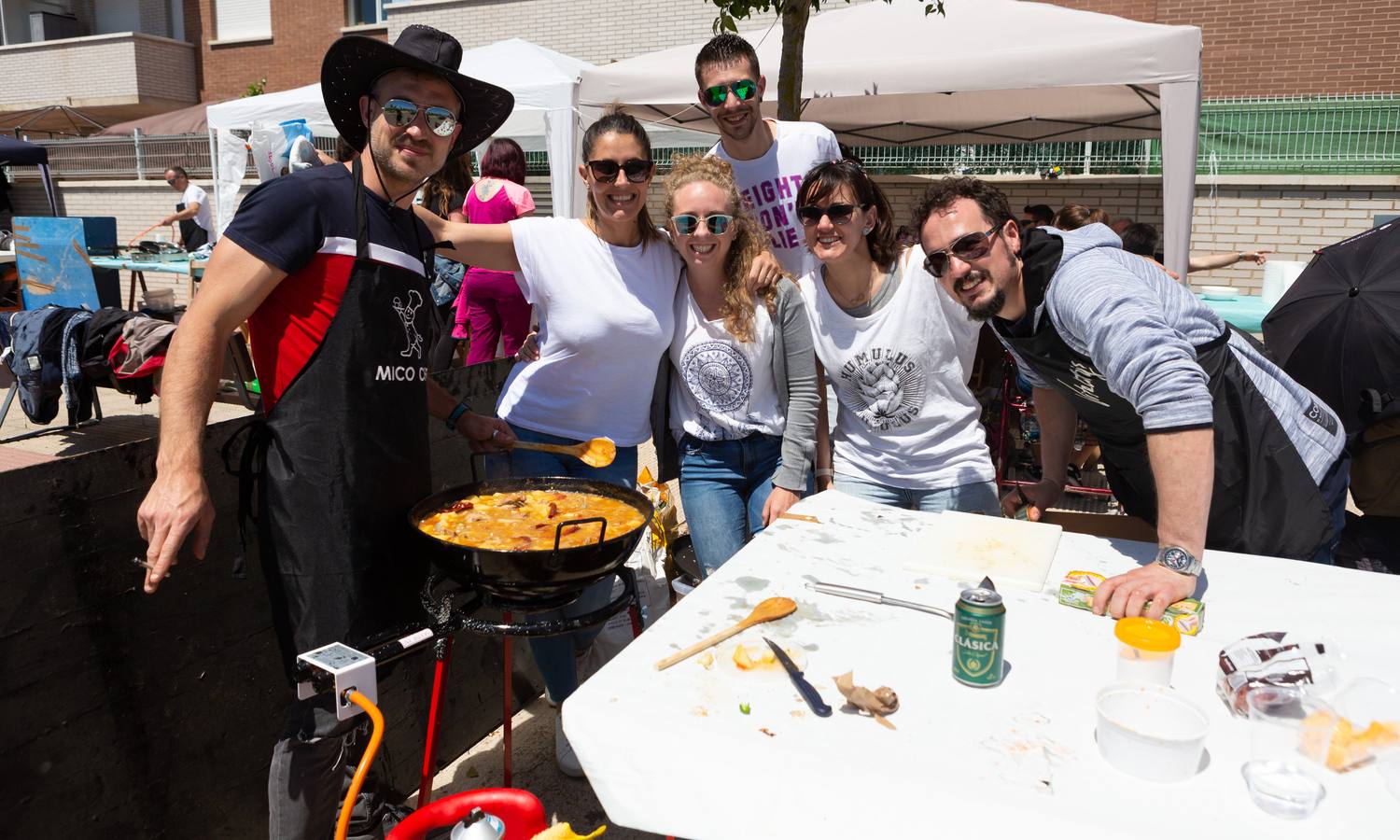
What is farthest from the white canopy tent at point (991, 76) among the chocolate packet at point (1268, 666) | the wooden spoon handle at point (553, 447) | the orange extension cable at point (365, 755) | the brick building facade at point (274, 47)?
the brick building facade at point (274, 47)

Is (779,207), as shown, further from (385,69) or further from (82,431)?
(82,431)

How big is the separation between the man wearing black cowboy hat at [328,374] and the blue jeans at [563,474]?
0.63 meters

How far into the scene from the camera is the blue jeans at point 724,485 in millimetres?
3072

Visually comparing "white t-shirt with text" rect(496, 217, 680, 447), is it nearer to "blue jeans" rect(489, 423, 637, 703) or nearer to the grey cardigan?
"blue jeans" rect(489, 423, 637, 703)

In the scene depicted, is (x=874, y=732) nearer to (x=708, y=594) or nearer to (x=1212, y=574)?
(x=708, y=594)

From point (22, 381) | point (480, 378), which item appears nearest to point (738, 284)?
point (480, 378)

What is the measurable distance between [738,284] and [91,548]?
198cm

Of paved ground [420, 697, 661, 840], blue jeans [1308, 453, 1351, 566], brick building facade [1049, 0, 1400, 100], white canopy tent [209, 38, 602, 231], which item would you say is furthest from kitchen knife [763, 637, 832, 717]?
brick building facade [1049, 0, 1400, 100]

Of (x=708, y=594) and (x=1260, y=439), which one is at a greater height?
(x=1260, y=439)

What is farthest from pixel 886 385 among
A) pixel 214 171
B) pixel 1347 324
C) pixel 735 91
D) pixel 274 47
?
pixel 274 47

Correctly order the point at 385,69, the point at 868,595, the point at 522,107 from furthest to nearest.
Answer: the point at 522,107 → the point at 385,69 → the point at 868,595

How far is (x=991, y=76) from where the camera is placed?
6785 mm

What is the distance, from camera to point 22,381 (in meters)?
6.21

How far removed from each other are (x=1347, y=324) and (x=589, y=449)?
2.67 metres
